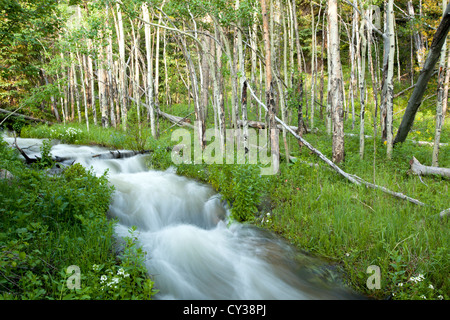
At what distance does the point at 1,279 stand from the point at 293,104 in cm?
693

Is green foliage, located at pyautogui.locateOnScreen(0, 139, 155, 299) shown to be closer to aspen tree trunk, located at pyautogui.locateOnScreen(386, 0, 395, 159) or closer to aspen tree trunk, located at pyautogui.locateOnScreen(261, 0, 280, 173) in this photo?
aspen tree trunk, located at pyautogui.locateOnScreen(261, 0, 280, 173)

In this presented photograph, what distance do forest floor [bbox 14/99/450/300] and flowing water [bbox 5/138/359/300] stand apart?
30cm

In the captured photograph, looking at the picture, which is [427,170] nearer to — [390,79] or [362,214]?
[390,79]

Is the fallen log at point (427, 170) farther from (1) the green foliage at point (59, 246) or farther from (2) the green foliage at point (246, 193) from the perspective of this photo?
(1) the green foliage at point (59, 246)

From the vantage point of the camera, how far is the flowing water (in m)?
3.44

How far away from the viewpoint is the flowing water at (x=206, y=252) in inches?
135

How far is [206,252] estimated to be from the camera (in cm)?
436

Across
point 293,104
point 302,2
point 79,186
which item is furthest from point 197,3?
point 302,2

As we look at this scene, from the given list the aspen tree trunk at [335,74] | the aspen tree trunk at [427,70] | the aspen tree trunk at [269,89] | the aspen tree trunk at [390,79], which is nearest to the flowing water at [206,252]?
the aspen tree trunk at [269,89]

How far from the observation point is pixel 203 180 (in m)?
7.19

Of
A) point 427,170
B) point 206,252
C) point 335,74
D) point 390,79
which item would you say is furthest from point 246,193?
point 390,79

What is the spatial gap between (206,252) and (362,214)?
2700 millimetres

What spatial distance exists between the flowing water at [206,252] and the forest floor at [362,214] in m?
0.30
